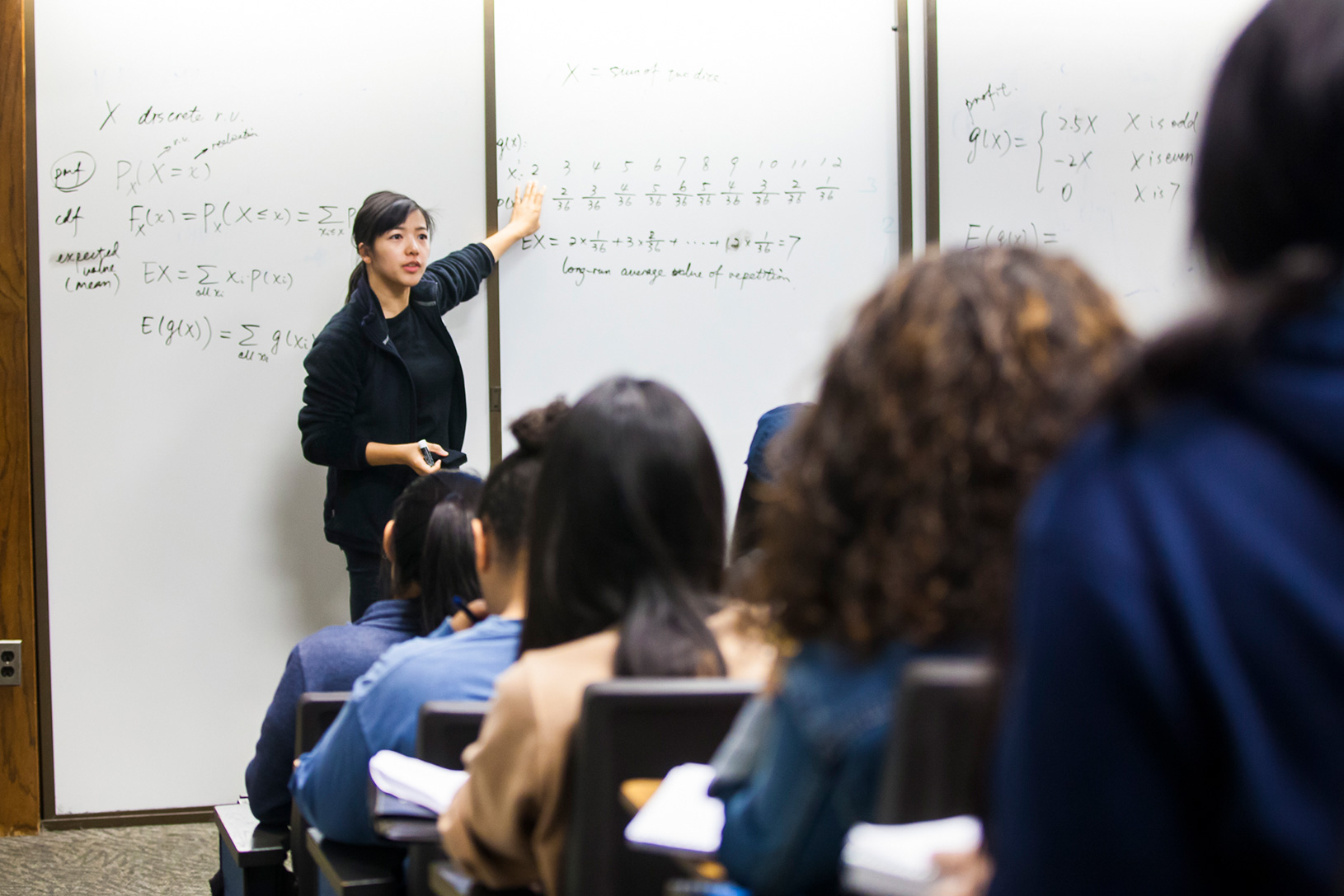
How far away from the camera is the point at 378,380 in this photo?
3594 mm

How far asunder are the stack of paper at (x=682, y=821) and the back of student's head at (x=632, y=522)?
0.27 meters

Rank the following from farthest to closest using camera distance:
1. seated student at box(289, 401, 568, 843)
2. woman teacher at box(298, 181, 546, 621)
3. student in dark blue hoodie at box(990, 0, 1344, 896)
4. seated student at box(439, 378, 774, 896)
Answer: woman teacher at box(298, 181, 546, 621)
seated student at box(289, 401, 568, 843)
seated student at box(439, 378, 774, 896)
student in dark blue hoodie at box(990, 0, 1344, 896)

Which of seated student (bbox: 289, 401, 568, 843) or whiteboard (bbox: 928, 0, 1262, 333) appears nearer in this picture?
seated student (bbox: 289, 401, 568, 843)

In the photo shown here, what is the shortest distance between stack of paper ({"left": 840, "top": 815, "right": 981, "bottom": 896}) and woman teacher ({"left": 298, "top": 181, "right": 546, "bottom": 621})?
2.89 meters

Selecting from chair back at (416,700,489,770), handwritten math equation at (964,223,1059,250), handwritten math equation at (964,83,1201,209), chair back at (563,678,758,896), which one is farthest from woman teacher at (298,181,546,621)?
chair back at (563,678,758,896)

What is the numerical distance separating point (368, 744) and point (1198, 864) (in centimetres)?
135

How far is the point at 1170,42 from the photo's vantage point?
4266 mm

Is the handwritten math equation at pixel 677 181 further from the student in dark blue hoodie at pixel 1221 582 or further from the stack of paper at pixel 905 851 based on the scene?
the student in dark blue hoodie at pixel 1221 582

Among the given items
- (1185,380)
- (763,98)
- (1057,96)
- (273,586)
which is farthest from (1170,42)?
(1185,380)

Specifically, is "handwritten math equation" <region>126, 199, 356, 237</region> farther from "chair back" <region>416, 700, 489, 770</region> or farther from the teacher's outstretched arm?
"chair back" <region>416, 700, 489, 770</region>

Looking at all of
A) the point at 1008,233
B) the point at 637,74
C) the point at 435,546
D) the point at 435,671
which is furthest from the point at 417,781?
the point at 1008,233

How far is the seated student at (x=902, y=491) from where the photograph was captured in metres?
0.84

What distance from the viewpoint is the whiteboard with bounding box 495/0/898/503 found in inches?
154

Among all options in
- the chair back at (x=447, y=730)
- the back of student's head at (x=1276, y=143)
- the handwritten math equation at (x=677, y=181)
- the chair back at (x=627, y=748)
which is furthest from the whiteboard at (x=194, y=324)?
the back of student's head at (x=1276, y=143)
